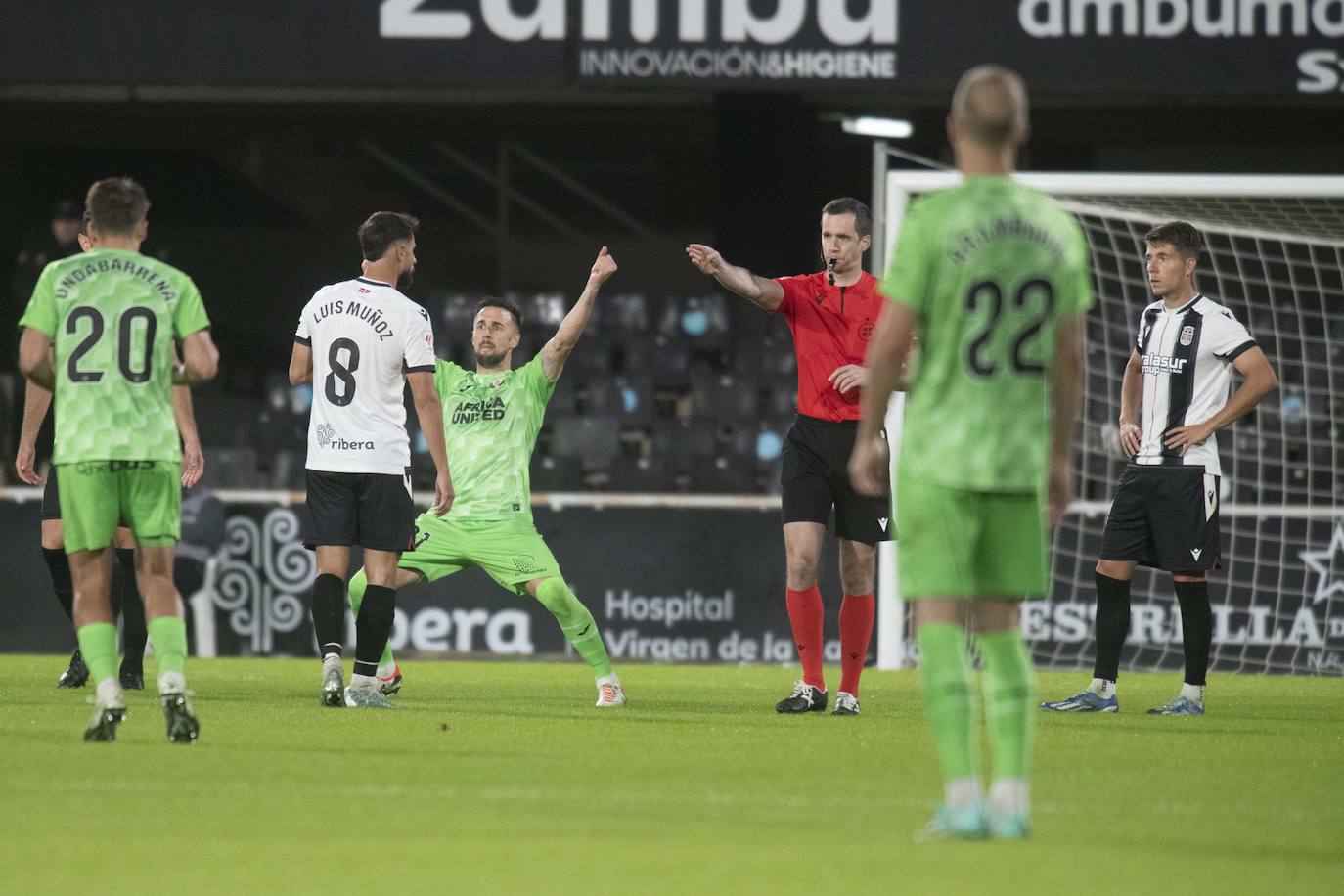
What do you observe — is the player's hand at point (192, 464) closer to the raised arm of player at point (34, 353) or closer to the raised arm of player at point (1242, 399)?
the raised arm of player at point (34, 353)

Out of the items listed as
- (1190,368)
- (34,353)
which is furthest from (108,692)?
(1190,368)

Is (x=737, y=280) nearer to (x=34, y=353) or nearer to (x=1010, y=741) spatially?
(x=34, y=353)

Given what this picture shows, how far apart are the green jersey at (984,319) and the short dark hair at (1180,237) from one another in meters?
3.75

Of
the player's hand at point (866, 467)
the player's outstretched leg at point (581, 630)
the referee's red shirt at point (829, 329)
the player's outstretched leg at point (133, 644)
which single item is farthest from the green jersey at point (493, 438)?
the player's hand at point (866, 467)

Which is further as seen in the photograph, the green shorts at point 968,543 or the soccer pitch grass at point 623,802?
the green shorts at point 968,543

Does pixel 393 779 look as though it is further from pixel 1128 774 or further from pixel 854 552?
pixel 854 552

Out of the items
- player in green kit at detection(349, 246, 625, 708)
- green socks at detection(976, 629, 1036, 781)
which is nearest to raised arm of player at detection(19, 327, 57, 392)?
player in green kit at detection(349, 246, 625, 708)

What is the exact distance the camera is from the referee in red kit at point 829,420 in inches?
Result: 295

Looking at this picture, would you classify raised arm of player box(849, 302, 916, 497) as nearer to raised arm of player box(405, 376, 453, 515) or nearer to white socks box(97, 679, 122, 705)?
white socks box(97, 679, 122, 705)

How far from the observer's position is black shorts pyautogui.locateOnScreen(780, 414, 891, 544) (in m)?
7.51

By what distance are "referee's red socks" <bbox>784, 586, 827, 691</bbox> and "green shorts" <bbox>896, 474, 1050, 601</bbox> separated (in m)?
3.37

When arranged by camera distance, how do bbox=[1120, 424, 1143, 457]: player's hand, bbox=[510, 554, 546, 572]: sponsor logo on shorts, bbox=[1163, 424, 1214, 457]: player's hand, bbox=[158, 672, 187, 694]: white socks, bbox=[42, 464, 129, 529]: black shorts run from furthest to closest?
bbox=[42, 464, 129, 529]: black shorts, bbox=[1120, 424, 1143, 457]: player's hand, bbox=[510, 554, 546, 572]: sponsor logo on shorts, bbox=[1163, 424, 1214, 457]: player's hand, bbox=[158, 672, 187, 694]: white socks

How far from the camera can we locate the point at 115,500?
579 cm

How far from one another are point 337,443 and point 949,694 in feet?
12.5
